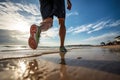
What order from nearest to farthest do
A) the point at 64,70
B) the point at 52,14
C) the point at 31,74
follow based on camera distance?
the point at 31,74 → the point at 64,70 → the point at 52,14

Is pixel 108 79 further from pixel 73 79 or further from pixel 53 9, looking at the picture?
pixel 53 9

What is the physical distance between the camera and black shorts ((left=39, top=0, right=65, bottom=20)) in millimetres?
3452

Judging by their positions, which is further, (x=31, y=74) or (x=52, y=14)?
(x=52, y=14)

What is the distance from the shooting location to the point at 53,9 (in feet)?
11.4

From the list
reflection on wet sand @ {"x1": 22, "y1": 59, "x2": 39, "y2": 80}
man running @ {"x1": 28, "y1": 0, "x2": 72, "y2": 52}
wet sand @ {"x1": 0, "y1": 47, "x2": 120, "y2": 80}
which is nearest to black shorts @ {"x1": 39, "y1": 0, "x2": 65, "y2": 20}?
man running @ {"x1": 28, "y1": 0, "x2": 72, "y2": 52}

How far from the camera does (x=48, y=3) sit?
3.63 m

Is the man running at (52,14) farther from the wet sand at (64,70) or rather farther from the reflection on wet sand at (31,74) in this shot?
the reflection on wet sand at (31,74)

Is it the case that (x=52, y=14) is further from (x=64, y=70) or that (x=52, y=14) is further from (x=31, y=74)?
(x=31, y=74)

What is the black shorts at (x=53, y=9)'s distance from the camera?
3.45 m

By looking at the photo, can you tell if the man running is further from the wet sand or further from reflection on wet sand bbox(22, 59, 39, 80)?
reflection on wet sand bbox(22, 59, 39, 80)

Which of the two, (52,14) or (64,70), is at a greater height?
(52,14)

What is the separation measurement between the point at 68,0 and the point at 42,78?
3.04 meters

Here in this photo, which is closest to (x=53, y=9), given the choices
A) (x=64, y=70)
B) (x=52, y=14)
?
(x=52, y=14)

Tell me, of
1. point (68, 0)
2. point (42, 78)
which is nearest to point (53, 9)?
point (68, 0)
